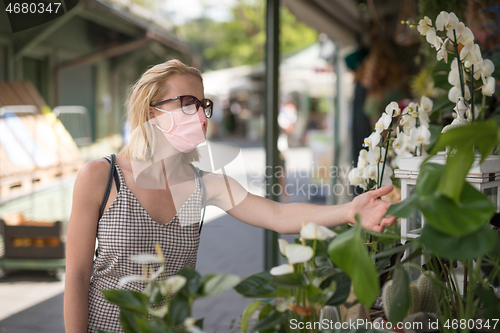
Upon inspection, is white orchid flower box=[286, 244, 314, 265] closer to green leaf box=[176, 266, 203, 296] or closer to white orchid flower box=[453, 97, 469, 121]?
green leaf box=[176, 266, 203, 296]

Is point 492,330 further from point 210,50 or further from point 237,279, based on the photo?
point 210,50

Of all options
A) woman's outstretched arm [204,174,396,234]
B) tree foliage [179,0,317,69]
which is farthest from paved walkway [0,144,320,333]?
tree foliage [179,0,317,69]

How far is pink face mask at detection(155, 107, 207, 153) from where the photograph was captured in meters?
1.04

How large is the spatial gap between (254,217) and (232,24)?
43.0 feet

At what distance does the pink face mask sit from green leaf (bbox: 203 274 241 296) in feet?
1.83

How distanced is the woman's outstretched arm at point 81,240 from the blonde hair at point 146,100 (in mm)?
117

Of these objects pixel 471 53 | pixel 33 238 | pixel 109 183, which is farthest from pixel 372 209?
pixel 33 238

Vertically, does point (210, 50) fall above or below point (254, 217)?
above

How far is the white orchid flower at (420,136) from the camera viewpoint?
39.9 inches

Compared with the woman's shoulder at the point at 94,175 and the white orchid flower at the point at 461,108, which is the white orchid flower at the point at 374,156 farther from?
the woman's shoulder at the point at 94,175

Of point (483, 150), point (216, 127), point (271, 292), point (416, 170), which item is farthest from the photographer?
point (216, 127)

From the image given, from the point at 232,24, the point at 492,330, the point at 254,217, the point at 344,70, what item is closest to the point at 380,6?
the point at 344,70

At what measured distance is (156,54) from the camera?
6.45 meters

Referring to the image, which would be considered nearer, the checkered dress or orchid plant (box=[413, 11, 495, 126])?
orchid plant (box=[413, 11, 495, 126])
